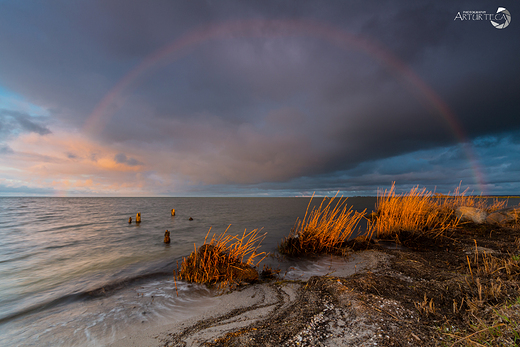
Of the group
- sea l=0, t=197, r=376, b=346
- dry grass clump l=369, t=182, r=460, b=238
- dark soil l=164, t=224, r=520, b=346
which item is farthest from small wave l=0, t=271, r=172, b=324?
dry grass clump l=369, t=182, r=460, b=238

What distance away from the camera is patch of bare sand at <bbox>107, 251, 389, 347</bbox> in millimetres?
2676

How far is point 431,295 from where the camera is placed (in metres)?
3.54

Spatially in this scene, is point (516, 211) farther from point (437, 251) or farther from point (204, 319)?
point (204, 319)

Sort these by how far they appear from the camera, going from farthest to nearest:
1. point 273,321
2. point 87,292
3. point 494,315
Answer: point 87,292
point 273,321
point 494,315

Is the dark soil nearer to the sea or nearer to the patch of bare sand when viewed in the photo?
the patch of bare sand

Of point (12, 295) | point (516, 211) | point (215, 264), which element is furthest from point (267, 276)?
point (516, 211)

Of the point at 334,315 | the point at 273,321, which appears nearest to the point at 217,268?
the point at 273,321

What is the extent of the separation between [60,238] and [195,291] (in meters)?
14.8

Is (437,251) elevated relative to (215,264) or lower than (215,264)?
lower

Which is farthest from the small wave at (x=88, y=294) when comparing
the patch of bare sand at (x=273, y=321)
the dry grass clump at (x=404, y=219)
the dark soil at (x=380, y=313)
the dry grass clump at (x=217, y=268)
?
the dry grass clump at (x=404, y=219)

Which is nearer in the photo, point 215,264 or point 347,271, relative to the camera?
point 215,264

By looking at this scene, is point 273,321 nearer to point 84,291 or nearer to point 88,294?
point 88,294

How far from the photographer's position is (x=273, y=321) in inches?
130

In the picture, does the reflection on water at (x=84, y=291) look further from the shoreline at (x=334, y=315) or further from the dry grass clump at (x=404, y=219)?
the dry grass clump at (x=404, y=219)
